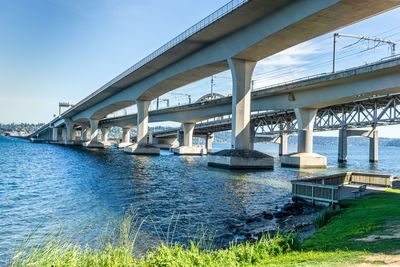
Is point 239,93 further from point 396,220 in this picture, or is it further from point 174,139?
point 174,139

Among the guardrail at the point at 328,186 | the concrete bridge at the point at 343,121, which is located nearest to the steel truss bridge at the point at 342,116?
the concrete bridge at the point at 343,121

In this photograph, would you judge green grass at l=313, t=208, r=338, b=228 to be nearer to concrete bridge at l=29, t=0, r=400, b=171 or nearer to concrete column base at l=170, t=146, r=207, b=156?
concrete bridge at l=29, t=0, r=400, b=171

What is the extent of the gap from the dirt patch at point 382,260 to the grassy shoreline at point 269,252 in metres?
0.02

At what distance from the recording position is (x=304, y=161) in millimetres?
43969

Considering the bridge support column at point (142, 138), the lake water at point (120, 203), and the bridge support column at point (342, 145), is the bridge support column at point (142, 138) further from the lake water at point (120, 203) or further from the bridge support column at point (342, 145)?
the bridge support column at point (342, 145)

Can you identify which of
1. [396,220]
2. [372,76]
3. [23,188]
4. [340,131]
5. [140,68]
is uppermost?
[140,68]

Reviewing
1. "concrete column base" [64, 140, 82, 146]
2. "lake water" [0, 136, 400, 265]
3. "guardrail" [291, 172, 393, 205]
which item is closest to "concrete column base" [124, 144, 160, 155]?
"lake water" [0, 136, 400, 265]

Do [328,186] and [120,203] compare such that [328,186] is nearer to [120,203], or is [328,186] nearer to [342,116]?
[120,203]

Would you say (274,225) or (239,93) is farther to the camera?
(239,93)

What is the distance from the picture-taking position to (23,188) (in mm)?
20688

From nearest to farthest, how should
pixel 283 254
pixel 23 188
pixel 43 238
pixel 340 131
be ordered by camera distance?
pixel 283 254, pixel 43 238, pixel 23 188, pixel 340 131

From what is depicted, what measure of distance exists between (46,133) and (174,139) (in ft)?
290

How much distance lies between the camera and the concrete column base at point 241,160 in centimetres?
3638

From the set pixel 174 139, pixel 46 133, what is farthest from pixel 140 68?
pixel 46 133
